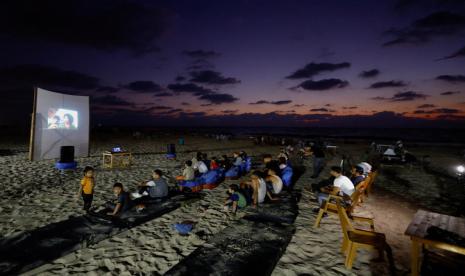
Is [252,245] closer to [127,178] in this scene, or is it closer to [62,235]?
[62,235]

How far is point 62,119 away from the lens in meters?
14.5

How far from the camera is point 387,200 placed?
8.27 meters

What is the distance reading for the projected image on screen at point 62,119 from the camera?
45.7 ft

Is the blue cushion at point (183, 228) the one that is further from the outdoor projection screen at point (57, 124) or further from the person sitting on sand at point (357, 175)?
the outdoor projection screen at point (57, 124)

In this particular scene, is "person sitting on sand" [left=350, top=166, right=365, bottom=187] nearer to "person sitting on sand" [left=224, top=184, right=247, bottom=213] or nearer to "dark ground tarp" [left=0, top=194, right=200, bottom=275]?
"person sitting on sand" [left=224, top=184, right=247, bottom=213]

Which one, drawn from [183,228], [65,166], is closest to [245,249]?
[183,228]

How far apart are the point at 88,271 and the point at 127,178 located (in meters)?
7.03

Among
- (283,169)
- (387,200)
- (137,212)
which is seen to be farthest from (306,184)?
(137,212)

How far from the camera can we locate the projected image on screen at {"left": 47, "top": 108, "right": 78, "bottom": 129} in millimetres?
13930

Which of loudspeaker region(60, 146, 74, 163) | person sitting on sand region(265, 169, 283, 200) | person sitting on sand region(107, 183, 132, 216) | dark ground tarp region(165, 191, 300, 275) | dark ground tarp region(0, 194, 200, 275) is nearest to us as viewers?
dark ground tarp region(165, 191, 300, 275)

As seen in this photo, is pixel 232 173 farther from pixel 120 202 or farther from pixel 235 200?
pixel 120 202

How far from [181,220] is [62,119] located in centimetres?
1258

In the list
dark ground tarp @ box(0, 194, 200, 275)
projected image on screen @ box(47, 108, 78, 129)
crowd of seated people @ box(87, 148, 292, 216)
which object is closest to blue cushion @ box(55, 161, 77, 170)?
projected image on screen @ box(47, 108, 78, 129)

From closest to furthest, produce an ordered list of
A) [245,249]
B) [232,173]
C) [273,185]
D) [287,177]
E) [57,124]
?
[245,249] < [273,185] < [287,177] < [232,173] < [57,124]
